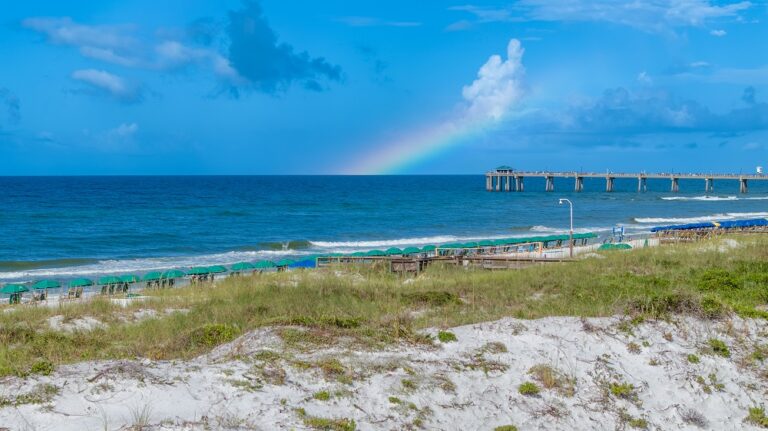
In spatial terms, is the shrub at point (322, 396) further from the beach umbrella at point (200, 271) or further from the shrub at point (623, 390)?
the beach umbrella at point (200, 271)

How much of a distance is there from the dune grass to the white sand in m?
0.67

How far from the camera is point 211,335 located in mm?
10586

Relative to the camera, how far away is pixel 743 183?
111m

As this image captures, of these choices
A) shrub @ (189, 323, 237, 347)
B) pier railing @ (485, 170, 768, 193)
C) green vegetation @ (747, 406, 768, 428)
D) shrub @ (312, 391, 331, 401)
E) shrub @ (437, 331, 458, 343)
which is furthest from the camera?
pier railing @ (485, 170, 768, 193)

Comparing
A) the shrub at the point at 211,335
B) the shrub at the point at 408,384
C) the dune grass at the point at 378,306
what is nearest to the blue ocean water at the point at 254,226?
the dune grass at the point at 378,306

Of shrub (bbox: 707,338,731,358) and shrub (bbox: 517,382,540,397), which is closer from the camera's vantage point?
shrub (bbox: 517,382,540,397)

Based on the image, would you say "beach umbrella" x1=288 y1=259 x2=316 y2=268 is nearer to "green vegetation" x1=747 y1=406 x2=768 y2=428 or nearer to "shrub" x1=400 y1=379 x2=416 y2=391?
"shrub" x1=400 y1=379 x2=416 y2=391

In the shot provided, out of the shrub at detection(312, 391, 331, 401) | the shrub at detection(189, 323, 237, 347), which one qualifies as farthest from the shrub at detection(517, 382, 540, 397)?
the shrub at detection(189, 323, 237, 347)

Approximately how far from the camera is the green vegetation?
880 cm

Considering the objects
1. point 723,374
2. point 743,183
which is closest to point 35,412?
point 723,374

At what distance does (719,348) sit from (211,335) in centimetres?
769

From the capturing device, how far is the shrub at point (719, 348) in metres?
10.3

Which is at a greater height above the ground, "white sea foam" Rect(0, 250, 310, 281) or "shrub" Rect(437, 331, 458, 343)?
"shrub" Rect(437, 331, 458, 343)

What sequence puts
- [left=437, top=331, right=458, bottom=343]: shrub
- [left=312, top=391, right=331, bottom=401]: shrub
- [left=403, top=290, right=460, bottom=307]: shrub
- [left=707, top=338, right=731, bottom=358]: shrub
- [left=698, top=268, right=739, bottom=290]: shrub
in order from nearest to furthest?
[left=312, top=391, right=331, bottom=401]: shrub → [left=437, top=331, right=458, bottom=343]: shrub → [left=707, top=338, right=731, bottom=358]: shrub → [left=403, top=290, right=460, bottom=307]: shrub → [left=698, top=268, right=739, bottom=290]: shrub
